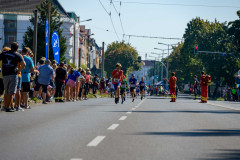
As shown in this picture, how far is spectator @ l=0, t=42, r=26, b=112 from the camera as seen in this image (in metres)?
14.2

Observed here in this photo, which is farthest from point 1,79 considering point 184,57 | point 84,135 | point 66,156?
point 184,57

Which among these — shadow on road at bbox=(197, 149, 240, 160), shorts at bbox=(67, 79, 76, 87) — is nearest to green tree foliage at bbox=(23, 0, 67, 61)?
shorts at bbox=(67, 79, 76, 87)

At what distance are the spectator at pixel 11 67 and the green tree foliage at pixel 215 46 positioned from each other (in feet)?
161

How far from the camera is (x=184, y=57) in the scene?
8050 cm

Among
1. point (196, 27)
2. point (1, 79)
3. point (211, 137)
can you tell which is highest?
point (196, 27)

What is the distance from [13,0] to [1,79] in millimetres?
75230

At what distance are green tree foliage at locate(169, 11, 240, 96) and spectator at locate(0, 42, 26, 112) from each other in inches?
1938

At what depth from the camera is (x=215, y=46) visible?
234ft

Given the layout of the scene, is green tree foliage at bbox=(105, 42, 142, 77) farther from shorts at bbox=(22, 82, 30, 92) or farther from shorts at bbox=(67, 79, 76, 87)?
shorts at bbox=(22, 82, 30, 92)

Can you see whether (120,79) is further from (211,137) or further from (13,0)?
(13,0)

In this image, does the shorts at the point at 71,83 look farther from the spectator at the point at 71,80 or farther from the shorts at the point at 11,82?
the shorts at the point at 11,82

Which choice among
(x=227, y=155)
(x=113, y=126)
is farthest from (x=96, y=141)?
(x=113, y=126)

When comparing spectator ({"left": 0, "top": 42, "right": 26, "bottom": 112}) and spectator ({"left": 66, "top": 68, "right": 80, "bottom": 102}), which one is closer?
spectator ({"left": 0, "top": 42, "right": 26, "bottom": 112})

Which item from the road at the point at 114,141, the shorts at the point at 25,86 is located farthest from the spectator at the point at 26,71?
the road at the point at 114,141
